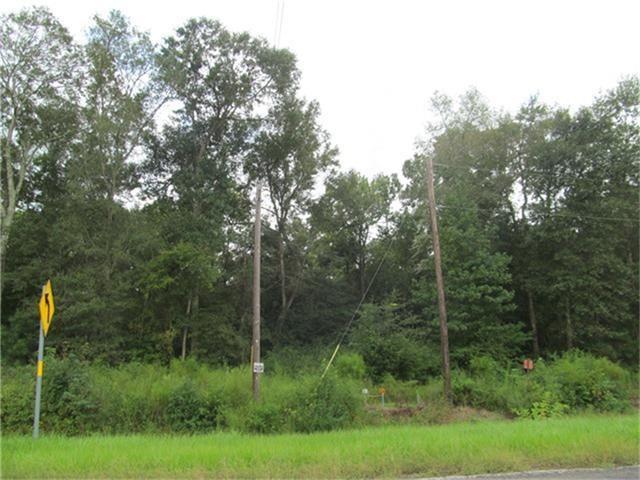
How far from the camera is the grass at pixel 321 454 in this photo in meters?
7.75

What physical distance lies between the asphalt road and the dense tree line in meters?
20.8

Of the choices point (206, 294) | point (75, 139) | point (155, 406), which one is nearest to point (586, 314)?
point (206, 294)

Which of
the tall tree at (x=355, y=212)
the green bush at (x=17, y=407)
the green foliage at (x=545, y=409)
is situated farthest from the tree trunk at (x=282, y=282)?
the green bush at (x=17, y=407)

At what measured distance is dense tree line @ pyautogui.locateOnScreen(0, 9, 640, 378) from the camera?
1164 inches

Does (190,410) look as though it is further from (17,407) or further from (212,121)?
(212,121)

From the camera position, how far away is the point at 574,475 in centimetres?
827

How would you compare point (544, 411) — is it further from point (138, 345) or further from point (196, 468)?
point (138, 345)

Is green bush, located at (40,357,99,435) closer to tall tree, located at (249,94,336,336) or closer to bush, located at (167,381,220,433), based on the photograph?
bush, located at (167,381,220,433)

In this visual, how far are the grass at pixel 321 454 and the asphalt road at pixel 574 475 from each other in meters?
0.24

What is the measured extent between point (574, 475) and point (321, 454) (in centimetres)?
435

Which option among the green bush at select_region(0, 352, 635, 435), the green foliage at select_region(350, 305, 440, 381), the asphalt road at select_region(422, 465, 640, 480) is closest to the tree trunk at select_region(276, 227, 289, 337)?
the green foliage at select_region(350, 305, 440, 381)

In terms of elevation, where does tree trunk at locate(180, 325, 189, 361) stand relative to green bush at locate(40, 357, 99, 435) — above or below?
above

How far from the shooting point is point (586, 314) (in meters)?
33.3

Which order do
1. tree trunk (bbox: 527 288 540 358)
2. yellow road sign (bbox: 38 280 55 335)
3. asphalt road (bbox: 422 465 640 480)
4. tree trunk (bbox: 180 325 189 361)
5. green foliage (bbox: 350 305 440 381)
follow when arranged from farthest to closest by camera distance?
tree trunk (bbox: 527 288 540 358)
tree trunk (bbox: 180 325 189 361)
green foliage (bbox: 350 305 440 381)
yellow road sign (bbox: 38 280 55 335)
asphalt road (bbox: 422 465 640 480)
